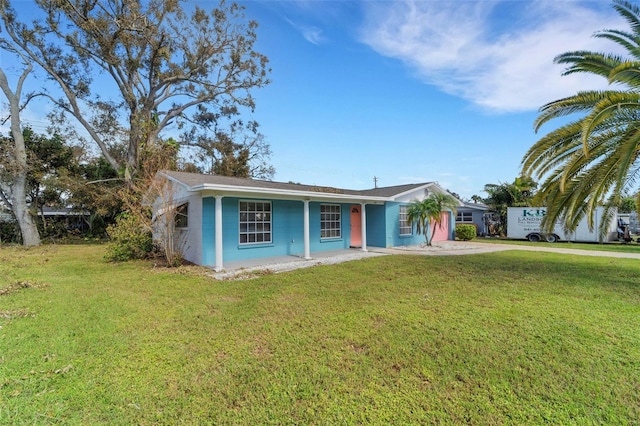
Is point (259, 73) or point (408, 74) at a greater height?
point (259, 73)

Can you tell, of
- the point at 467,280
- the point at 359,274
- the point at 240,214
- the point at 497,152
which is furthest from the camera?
the point at 497,152

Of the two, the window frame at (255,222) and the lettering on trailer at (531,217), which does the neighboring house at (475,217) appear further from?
the window frame at (255,222)

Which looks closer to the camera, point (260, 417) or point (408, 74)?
point (260, 417)

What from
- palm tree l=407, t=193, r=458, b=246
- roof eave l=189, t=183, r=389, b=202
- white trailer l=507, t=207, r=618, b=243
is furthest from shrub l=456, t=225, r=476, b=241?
roof eave l=189, t=183, r=389, b=202

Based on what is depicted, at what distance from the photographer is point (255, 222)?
10.9 meters

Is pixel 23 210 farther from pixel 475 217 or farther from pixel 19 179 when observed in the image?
pixel 475 217

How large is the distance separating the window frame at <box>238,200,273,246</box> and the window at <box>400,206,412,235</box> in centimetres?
755

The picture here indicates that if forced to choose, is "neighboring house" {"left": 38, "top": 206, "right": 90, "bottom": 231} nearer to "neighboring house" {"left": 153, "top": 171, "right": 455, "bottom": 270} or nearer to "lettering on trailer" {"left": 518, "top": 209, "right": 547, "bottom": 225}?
"neighboring house" {"left": 153, "top": 171, "right": 455, "bottom": 270}

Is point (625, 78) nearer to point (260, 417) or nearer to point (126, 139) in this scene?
point (260, 417)

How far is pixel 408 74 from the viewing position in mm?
12102

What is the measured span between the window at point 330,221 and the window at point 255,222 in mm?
2768

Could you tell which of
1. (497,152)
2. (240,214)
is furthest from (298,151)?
(497,152)

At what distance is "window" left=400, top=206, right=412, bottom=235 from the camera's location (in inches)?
617

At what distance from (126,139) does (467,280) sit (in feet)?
85.4
